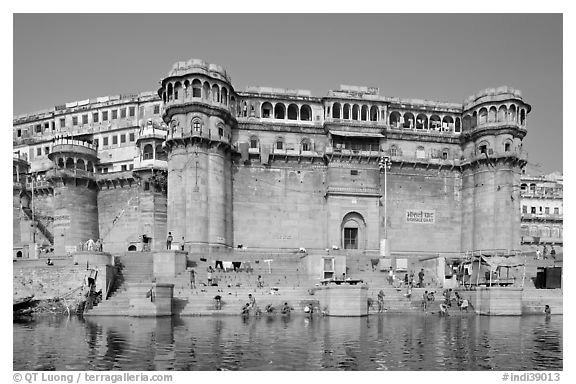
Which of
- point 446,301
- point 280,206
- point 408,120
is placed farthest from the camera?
point 408,120

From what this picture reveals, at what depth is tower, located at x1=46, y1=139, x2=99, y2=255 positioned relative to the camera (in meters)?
53.3

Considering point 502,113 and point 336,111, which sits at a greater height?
point 336,111

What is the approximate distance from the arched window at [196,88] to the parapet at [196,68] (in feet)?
2.87

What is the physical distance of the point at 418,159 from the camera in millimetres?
53375

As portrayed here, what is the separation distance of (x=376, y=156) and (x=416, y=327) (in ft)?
90.0

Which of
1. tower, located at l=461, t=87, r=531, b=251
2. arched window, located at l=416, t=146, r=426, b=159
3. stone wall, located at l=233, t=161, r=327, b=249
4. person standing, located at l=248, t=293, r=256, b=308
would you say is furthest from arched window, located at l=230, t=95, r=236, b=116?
tower, located at l=461, t=87, r=531, b=251

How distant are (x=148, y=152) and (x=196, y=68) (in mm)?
13194

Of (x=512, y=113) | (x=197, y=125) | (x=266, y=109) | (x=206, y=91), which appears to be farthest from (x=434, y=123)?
(x=197, y=125)

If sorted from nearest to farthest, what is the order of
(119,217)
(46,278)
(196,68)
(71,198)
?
1. (46,278)
2. (196,68)
3. (71,198)
4. (119,217)

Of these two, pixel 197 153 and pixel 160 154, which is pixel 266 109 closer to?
pixel 197 153

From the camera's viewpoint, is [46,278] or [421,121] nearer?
[46,278]

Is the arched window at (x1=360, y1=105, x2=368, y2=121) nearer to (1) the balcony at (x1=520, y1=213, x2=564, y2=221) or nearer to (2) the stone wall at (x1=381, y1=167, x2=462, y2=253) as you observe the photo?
(2) the stone wall at (x1=381, y1=167, x2=462, y2=253)

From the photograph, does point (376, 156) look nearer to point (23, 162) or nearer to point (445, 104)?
point (445, 104)

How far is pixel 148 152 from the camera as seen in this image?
55219mm
